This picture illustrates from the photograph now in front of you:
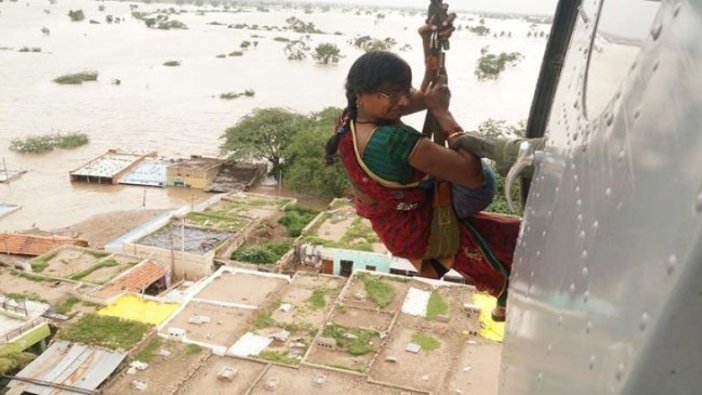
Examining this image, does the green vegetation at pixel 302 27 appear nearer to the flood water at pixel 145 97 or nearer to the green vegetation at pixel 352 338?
the flood water at pixel 145 97

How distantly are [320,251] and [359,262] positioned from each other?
4.05 ft

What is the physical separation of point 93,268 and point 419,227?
49.2 feet

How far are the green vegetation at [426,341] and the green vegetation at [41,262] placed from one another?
1019 cm

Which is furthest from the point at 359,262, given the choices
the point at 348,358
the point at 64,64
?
the point at 64,64

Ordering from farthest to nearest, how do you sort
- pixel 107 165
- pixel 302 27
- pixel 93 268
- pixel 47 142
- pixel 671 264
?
pixel 302 27 → pixel 47 142 → pixel 107 165 → pixel 93 268 → pixel 671 264

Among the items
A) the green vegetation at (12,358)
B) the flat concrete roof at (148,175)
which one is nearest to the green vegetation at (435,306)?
the green vegetation at (12,358)

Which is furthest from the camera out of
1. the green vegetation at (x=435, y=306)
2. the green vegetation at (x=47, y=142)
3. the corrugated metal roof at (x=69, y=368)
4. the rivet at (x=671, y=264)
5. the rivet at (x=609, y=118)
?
the green vegetation at (x=47, y=142)

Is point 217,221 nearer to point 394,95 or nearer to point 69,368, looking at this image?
point 69,368

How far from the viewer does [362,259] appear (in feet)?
55.1

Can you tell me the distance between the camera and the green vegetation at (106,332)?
11828mm

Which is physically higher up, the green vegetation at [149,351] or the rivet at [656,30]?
the rivet at [656,30]

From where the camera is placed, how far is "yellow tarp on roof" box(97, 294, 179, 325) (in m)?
13.5

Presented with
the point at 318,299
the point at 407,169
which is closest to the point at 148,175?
the point at 318,299

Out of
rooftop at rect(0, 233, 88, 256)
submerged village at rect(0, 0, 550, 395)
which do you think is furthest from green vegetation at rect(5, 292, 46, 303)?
rooftop at rect(0, 233, 88, 256)
